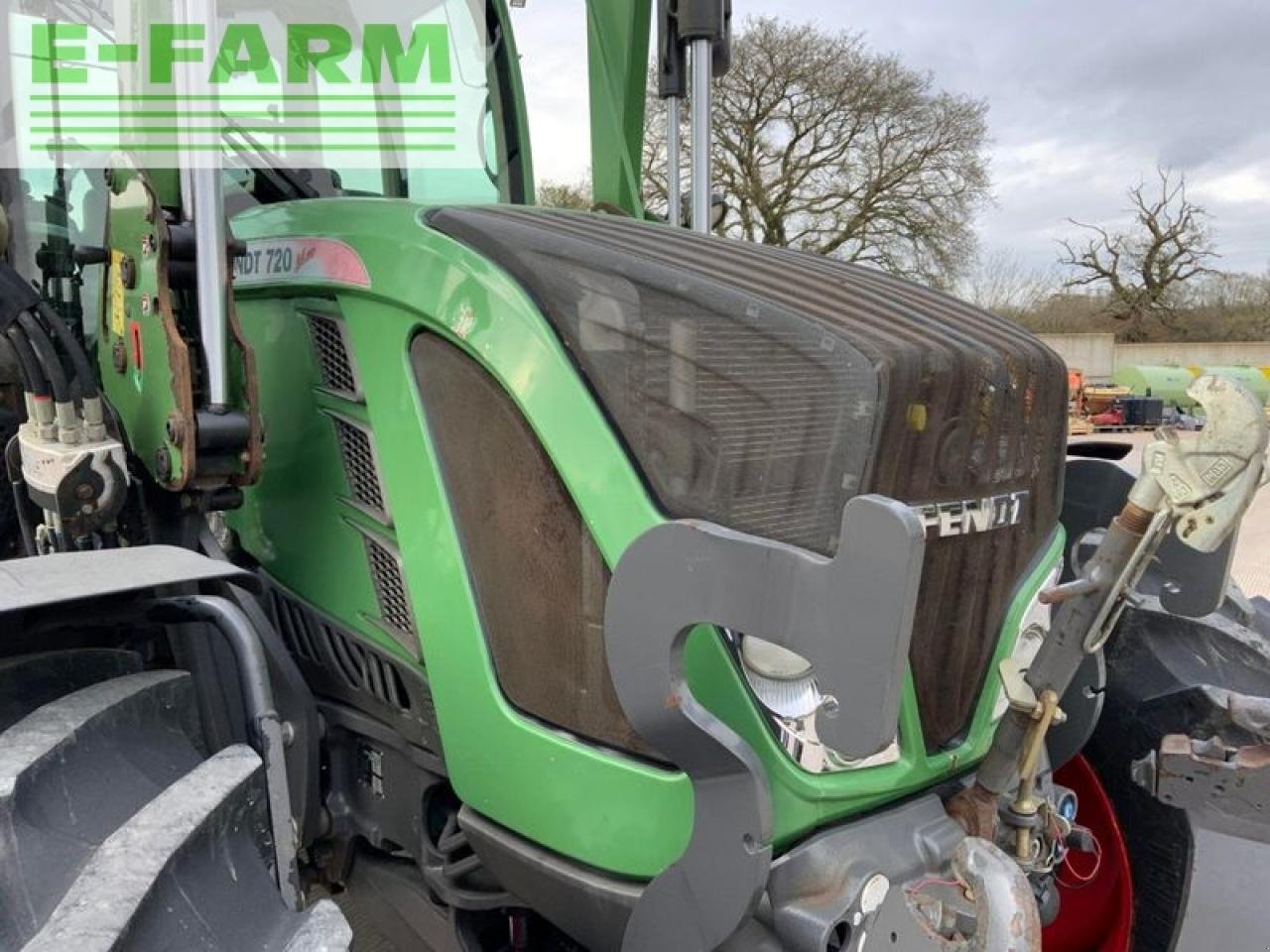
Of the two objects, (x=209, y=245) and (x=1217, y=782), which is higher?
(x=209, y=245)

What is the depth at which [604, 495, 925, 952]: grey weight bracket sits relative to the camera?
3.74 ft

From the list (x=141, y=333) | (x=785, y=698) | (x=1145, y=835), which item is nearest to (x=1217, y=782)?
(x=1145, y=835)

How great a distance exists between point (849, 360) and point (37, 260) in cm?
179

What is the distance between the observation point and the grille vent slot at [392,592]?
1743mm

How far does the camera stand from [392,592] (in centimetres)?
177

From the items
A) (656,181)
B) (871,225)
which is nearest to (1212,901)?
(656,181)

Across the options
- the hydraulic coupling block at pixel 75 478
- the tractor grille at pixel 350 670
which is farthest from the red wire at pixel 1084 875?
the hydraulic coupling block at pixel 75 478

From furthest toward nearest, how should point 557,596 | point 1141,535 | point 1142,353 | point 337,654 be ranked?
point 1142,353, point 337,654, point 557,596, point 1141,535

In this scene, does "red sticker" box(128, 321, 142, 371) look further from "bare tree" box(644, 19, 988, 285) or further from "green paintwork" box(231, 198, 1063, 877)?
"bare tree" box(644, 19, 988, 285)

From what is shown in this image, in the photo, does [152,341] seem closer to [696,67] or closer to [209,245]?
[209,245]

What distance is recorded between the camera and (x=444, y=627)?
164 cm

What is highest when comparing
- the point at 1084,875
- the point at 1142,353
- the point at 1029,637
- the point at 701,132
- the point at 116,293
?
the point at 1142,353

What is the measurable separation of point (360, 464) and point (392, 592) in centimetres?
22

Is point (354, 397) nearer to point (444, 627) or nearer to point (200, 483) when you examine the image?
point (200, 483)
